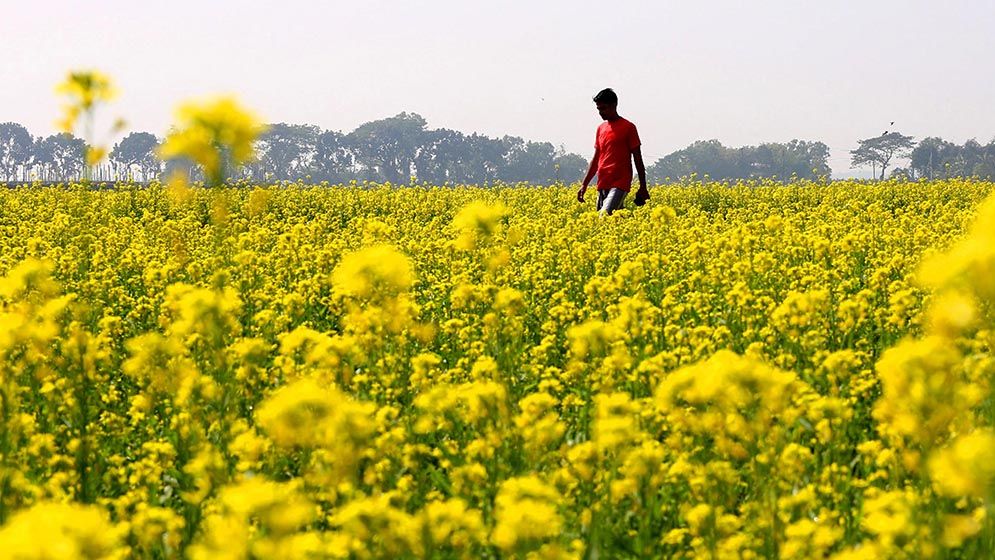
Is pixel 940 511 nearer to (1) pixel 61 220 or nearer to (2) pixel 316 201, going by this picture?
(1) pixel 61 220

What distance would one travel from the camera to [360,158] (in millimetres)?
143375

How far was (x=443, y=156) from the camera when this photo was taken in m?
141

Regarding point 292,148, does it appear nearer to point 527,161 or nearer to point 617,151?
point 527,161

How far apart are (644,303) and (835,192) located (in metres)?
15.2

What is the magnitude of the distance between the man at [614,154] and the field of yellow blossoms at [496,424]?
384cm

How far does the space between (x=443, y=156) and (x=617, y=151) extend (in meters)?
131

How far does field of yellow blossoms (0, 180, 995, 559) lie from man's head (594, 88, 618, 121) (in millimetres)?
3919

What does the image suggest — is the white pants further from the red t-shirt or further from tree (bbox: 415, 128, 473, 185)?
tree (bbox: 415, 128, 473, 185)

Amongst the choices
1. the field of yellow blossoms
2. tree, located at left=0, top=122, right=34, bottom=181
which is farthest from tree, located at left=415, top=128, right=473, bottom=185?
the field of yellow blossoms

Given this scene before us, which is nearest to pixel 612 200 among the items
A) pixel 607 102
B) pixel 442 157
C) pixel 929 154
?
pixel 607 102

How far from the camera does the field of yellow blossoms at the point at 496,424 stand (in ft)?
7.57

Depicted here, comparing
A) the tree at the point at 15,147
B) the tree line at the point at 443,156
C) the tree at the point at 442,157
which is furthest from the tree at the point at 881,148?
the tree at the point at 15,147

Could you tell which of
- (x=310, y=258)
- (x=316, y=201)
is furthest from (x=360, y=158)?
(x=310, y=258)

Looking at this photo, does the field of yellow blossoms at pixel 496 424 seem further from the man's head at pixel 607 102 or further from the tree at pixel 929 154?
the tree at pixel 929 154
